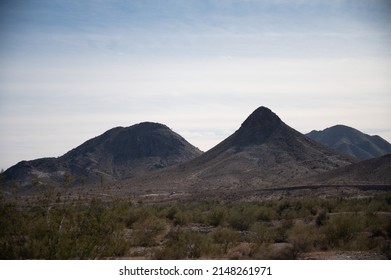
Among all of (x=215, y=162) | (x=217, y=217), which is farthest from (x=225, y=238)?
(x=215, y=162)

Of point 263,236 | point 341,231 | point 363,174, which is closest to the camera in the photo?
point 263,236

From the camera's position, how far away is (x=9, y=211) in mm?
11953

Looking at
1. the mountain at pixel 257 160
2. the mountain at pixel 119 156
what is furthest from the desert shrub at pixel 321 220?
the mountain at pixel 119 156

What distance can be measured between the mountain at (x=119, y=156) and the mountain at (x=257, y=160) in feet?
86.0

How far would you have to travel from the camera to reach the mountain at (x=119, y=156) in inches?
4310

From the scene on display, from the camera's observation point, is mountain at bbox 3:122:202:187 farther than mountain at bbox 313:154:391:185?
Yes

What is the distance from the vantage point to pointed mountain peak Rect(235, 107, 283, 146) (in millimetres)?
90562

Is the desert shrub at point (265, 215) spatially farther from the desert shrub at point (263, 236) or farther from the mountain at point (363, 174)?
the mountain at point (363, 174)

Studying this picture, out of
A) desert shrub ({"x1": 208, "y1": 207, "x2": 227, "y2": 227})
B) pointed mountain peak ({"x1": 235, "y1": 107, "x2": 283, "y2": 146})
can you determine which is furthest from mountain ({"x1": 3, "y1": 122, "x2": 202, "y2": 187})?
desert shrub ({"x1": 208, "y1": 207, "x2": 227, "y2": 227})

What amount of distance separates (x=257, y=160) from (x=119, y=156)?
5350 centimetres

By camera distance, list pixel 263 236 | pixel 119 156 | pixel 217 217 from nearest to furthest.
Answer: pixel 263 236
pixel 217 217
pixel 119 156

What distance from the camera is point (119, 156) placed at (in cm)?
12412

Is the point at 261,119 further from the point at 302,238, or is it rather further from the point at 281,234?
the point at 302,238

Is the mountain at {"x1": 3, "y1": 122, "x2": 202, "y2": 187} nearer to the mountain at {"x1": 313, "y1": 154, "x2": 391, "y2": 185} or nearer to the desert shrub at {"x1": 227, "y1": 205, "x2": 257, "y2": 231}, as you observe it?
the mountain at {"x1": 313, "y1": 154, "x2": 391, "y2": 185}
